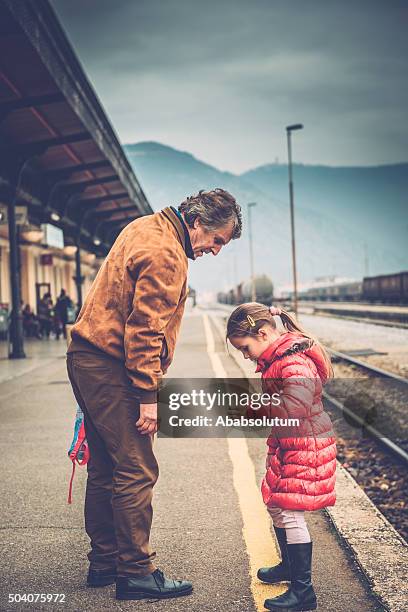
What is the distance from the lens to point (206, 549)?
12.3 ft

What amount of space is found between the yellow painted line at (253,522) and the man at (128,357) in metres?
0.34

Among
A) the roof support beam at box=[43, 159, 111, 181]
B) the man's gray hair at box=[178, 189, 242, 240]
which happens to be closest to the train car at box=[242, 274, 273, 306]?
the roof support beam at box=[43, 159, 111, 181]

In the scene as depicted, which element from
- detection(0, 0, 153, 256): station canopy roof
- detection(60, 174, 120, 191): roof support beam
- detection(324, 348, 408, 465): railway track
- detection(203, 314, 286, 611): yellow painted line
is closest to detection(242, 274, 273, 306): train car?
detection(0, 0, 153, 256): station canopy roof

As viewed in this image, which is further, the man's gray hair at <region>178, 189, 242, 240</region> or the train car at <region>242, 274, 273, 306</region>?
the train car at <region>242, 274, 273, 306</region>

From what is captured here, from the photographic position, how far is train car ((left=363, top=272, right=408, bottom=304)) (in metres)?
44.8

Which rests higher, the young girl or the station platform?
the young girl

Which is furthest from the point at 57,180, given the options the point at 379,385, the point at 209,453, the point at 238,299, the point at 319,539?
the point at 238,299

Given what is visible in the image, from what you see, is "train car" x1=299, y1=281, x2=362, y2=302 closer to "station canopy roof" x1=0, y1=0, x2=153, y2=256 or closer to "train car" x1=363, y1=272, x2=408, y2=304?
"train car" x1=363, y1=272, x2=408, y2=304

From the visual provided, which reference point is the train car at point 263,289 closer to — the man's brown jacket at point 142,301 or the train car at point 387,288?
Result: the train car at point 387,288

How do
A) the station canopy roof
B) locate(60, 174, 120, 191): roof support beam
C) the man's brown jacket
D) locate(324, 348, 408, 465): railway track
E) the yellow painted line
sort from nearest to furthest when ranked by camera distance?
the man's brown jacket
the yellow painted line
locate(324, 348, 408, 465): railway track
the station canopy roof
locate(60, 174, 120, 191): roof support beam

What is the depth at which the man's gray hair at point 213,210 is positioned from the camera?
315 cm

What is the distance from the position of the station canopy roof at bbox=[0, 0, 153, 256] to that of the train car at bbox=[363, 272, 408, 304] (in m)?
23.4

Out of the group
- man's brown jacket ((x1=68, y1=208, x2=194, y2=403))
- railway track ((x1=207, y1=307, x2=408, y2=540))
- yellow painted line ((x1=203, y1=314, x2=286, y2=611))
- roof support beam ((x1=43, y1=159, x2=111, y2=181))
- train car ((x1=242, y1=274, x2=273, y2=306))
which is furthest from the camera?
train car ((x1=242, y1=274, x2=273, y2=306))

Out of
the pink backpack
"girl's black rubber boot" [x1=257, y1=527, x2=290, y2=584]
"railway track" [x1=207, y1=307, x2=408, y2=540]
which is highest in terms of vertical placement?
the pink backpack
